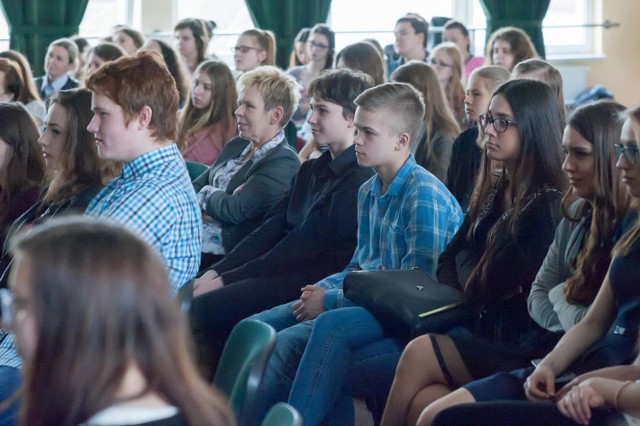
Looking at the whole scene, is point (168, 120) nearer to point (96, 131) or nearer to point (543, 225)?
point (96, 131)

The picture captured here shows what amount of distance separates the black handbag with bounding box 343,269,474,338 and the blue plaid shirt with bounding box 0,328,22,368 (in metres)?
0.96

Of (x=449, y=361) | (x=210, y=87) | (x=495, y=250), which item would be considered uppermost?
(x=210, y=87)

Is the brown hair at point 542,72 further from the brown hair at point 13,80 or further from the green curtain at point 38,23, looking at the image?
the green curtain at point 38,23

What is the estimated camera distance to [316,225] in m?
3.43

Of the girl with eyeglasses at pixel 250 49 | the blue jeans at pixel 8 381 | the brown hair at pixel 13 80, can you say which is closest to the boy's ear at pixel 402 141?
the blue jeans at pixel 8 381

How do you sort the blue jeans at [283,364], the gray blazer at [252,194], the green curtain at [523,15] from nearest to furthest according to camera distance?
1. the blue jeans at [283,364]
2. the gray blazer at [252,194]
3. the green curtain at [523,15]

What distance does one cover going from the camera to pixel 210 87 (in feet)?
16.3

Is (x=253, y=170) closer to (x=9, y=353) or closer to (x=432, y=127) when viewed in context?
(x=432, y=127)

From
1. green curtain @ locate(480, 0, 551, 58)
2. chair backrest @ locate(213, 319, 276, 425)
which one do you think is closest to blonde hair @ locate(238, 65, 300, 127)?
chair backrest @ locate(213, 319, 276, 425)

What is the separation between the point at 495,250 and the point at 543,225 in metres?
0.15

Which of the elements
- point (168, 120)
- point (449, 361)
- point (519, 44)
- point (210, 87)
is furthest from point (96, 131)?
point (519, 44)

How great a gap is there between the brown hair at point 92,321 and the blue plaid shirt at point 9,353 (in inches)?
52.0

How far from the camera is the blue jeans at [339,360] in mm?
2746

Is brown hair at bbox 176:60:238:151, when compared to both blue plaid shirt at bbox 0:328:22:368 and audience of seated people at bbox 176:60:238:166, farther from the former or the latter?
blue plaid shirt at bbox 0:328:22:368
